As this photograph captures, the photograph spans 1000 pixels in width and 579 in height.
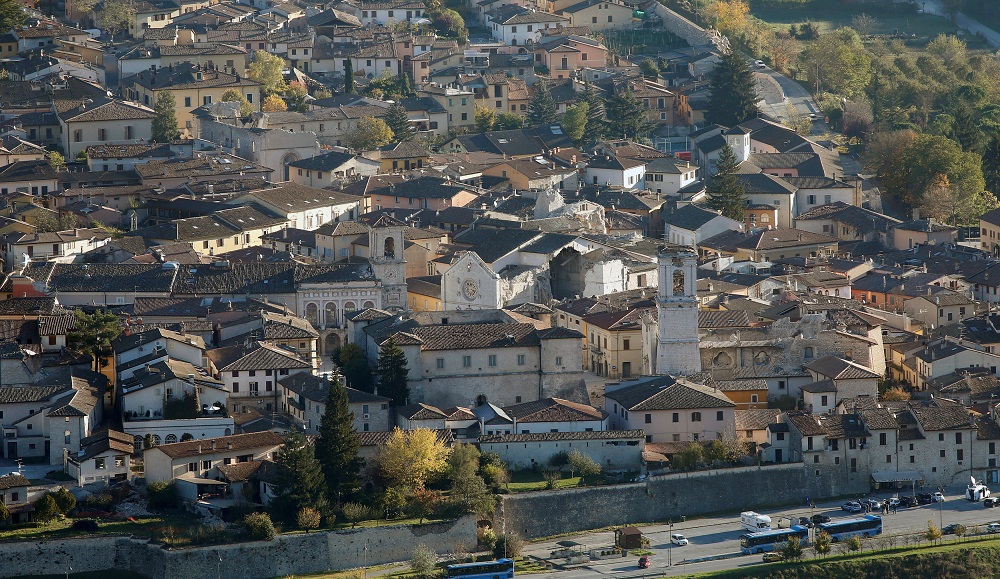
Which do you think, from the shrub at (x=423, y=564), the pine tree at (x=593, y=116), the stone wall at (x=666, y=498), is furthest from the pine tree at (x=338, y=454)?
the pine tree at (x=593, y=116)

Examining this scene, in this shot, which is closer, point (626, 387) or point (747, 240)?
point (626, 387)

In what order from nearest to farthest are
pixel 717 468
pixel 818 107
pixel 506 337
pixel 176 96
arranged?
pixel 717 468 < pixel 506 337 < pixel 176 96 < pixel 818 107

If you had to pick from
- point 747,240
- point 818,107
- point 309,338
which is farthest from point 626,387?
point 818,107

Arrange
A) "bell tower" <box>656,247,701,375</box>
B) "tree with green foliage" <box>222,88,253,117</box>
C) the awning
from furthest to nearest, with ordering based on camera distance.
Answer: "tree with green foliage" <box>222,88,253,117</box> < "bell tower" <box>656,247,701,375</box> < the awning

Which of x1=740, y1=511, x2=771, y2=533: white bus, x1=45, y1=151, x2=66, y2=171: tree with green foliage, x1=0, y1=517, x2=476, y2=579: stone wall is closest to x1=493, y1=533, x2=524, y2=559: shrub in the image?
x1=0, y1=517, x2=476, y2=579: stone wall

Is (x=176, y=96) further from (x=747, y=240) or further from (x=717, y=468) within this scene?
(x=717, y=468)

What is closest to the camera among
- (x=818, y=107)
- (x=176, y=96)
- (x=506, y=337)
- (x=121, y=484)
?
(x=121, y=484)

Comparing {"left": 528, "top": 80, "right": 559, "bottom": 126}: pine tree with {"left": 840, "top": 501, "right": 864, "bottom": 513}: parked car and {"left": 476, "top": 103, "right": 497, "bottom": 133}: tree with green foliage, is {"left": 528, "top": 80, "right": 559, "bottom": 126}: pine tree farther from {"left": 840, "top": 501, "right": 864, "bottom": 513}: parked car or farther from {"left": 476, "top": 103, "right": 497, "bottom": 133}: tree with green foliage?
{"left": 840, "top": 501, "right": 864, "bottom": 513}: parked car
